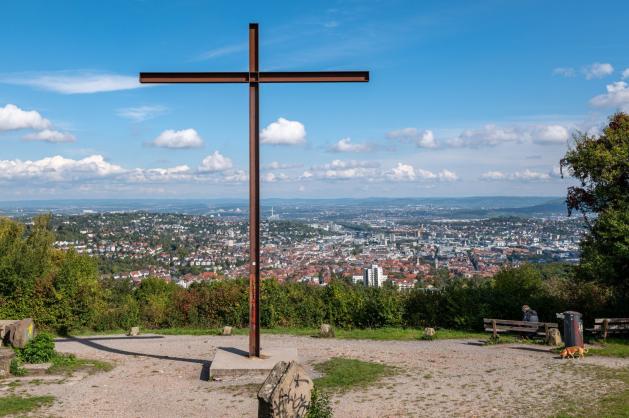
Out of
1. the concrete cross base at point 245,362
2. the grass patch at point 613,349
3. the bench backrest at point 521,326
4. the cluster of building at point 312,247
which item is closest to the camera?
the concrete cross base at point 245,362

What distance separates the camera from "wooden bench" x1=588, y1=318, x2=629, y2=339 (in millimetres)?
14953

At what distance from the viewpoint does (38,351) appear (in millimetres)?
12406

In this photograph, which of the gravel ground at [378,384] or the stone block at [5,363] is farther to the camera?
the stone block at [5,363]

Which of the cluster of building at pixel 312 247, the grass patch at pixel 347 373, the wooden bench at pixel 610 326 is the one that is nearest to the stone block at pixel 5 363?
the grass patch at pixel 347 373

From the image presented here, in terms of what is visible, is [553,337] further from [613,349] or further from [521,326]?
[613,349]

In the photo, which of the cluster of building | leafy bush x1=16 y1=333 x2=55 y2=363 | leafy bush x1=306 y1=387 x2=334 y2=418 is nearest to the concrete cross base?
leafy bush x1=16 y1=333 x2=55 y2=363

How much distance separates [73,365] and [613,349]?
44.1 feet

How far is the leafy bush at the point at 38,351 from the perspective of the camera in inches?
481

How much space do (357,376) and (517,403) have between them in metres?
3.34

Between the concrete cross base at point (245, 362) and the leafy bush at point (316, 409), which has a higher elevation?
the leafy bush at point (316, 409)

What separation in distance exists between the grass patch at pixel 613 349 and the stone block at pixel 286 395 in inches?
366

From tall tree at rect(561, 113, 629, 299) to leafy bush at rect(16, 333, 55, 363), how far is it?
1478 cm

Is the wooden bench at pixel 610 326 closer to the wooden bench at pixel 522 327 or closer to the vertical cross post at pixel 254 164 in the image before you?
the wooden bench at pixel 522 327

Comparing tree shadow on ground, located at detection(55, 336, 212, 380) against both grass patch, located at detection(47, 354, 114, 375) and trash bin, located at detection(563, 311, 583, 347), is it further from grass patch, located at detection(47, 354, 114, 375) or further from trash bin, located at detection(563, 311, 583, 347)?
trash bin, located at detection(563, 311, 583, 347)
